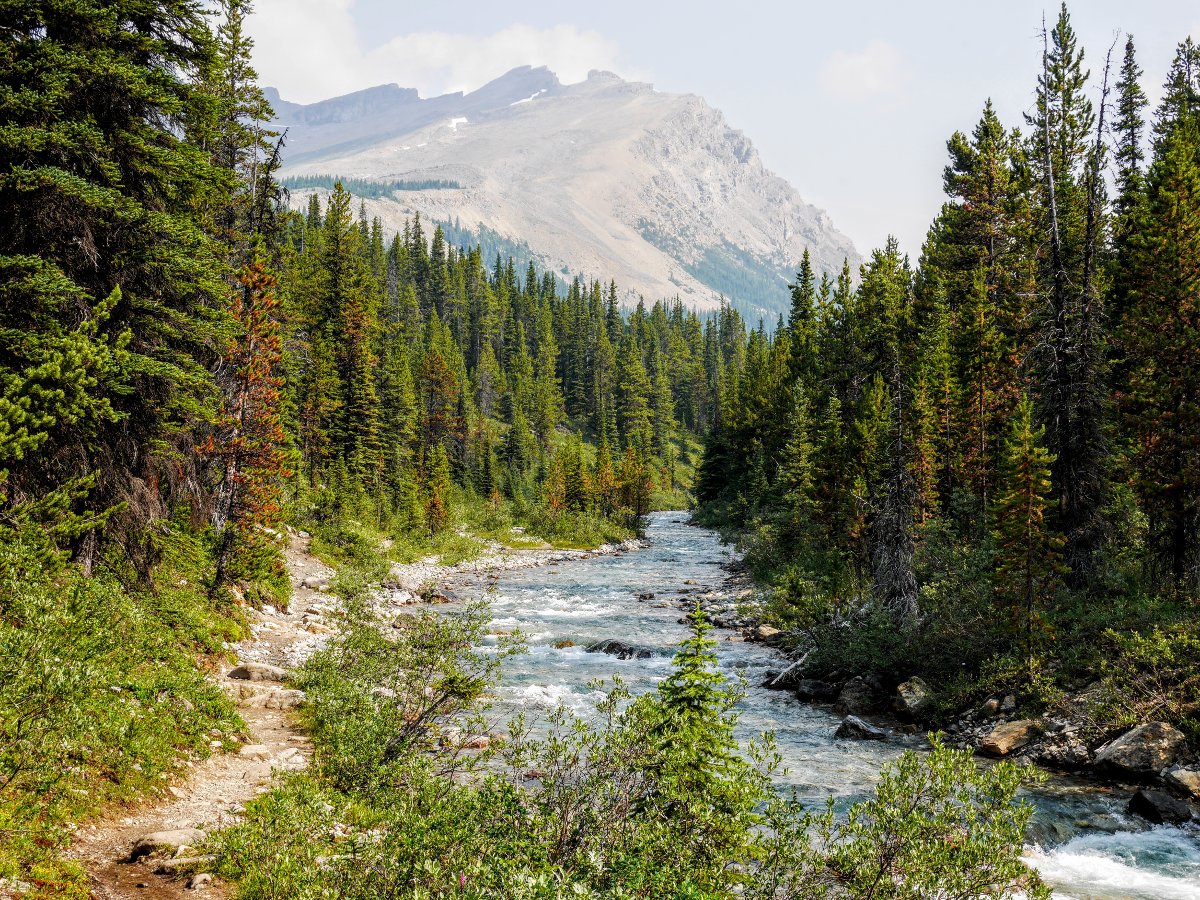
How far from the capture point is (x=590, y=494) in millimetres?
74688

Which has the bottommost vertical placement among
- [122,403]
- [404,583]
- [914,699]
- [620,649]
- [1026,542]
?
[404,583]

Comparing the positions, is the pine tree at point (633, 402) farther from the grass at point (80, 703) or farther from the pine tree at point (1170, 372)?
the grass at point (80, 703)

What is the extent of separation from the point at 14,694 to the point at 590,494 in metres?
68.3

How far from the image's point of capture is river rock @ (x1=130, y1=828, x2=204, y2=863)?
Answer: 25.5 feet

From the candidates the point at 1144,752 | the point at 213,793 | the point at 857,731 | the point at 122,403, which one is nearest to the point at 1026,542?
the point at 1144,752

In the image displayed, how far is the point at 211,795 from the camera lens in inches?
387

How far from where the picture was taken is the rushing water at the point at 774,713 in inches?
450

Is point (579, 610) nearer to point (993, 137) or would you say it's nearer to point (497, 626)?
point (497, 626)

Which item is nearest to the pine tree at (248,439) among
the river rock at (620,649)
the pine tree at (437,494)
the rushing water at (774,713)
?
the rushing water at (774,713)

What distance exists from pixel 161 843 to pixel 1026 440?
847 inches

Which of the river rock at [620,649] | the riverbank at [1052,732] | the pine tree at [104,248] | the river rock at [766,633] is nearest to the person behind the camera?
the pine tree at [104,248]

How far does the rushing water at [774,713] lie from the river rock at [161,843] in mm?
5091

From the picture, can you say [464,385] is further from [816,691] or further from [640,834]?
[640,834]

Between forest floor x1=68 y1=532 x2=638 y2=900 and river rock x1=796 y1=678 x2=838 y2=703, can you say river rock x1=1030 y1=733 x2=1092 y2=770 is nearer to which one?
river rock x1=796 y1=678 x2=838 y2=703
